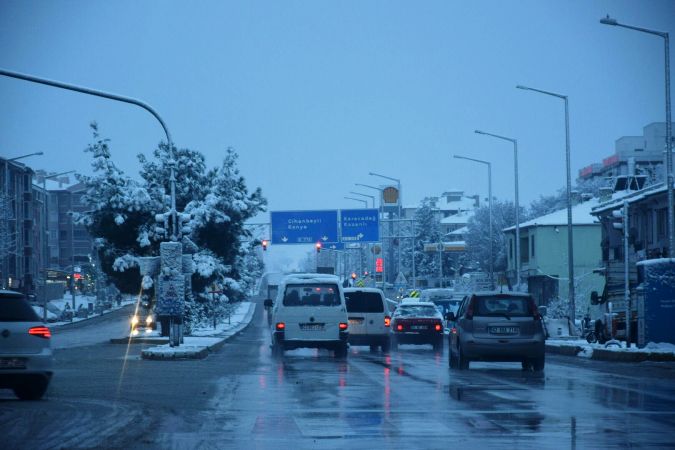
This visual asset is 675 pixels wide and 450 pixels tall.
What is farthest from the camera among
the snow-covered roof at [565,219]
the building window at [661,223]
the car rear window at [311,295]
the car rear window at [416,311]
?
the snow-covered roof at [565,219]

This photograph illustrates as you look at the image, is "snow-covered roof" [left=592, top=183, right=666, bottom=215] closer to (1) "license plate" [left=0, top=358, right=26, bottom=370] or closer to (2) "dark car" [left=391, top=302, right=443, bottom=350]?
(2) "dark car" [left=391, top=302, right=443, bottom=350]

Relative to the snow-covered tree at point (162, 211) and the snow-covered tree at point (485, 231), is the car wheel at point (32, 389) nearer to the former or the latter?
the snow-covered tree at point (162, 211)

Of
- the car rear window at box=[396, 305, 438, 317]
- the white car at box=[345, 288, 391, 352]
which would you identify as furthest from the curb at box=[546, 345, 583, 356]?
the white car at box=[345, 288, 391, 352]

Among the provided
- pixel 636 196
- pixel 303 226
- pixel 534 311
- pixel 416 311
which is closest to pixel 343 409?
pixel 534 311

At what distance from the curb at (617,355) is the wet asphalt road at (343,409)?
3107 mm

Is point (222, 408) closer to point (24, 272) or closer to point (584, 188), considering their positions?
point (24, 272)

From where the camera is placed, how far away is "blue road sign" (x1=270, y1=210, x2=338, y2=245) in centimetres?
6203

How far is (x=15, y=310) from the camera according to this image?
52.9 ft

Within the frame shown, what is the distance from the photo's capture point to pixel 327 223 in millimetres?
62281

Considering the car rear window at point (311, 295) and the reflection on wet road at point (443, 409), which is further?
the car rear window at point (311, 295)

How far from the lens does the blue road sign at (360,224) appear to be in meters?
63.9

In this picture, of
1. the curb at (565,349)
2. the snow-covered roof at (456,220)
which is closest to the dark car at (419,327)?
the curb at (565,349)

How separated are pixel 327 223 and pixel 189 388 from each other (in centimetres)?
4330

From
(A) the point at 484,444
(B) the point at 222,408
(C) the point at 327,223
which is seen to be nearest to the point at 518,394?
(B) the point at 222,408
